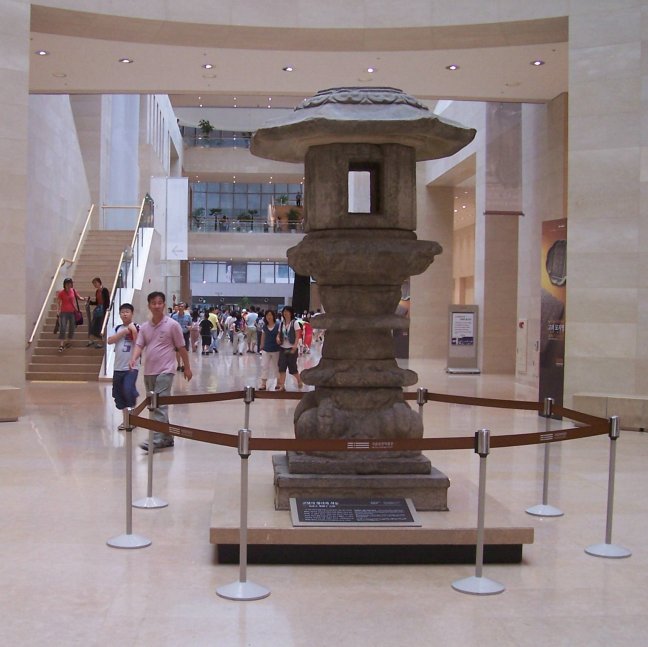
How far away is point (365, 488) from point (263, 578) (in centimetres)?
112

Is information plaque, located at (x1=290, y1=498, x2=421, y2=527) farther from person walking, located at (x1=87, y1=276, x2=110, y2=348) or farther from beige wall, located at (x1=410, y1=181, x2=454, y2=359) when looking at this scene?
beige wall, located at (x1=410, y1=181, x2=454, y2=359)

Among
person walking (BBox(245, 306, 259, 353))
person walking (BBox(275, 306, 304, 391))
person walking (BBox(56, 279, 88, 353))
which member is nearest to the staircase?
person walking (BBox(56, 279, 88, 353))

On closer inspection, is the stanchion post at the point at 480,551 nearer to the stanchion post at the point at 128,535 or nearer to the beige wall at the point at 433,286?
the stanchion post at the point at 128,535

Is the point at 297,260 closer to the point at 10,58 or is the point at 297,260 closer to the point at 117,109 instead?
the point at 10,58

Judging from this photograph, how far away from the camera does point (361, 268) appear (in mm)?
6582

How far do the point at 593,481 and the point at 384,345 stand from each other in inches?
132

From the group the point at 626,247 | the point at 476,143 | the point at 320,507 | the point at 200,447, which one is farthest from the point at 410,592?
the point at 476,143

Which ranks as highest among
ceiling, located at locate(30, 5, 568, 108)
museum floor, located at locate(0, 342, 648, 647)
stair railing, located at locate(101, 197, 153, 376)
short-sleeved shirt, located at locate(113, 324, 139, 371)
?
ceiling, located at locate(30, 5, 568, 108)

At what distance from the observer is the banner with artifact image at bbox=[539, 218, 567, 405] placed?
1381 cm

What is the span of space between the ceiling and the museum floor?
8.15m

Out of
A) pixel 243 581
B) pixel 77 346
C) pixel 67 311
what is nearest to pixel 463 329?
pixel 77 346

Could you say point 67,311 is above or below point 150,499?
above

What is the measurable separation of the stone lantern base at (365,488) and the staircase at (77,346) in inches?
547

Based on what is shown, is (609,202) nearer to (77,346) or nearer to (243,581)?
(243,581)
